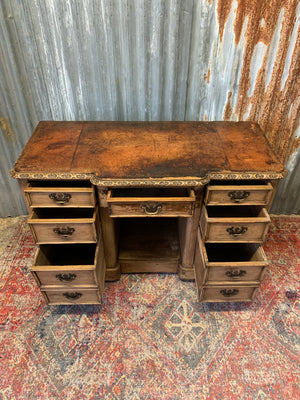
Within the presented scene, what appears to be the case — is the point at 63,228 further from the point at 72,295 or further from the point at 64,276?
the point at 72,295

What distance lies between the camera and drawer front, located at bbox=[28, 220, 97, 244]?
1.72 metres

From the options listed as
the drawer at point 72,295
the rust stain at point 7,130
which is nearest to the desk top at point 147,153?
the rust stain at point 7,130

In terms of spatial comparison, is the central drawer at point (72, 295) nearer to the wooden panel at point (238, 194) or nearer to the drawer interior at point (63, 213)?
the drawer interior at point (63, 213)

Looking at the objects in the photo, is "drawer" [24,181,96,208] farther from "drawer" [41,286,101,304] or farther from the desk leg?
the desk leg

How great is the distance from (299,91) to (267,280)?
59.3 inches

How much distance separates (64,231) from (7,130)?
118 centimetres

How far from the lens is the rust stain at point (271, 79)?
192cm

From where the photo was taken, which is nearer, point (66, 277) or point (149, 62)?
point (66, 277)

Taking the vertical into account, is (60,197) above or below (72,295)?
above

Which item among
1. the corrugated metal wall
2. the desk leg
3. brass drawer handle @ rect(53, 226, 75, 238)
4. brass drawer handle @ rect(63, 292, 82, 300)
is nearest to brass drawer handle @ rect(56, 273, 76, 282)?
brass drawer handle @ rect(63, 292, 82, 300)

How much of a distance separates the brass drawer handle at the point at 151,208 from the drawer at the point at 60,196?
31cm

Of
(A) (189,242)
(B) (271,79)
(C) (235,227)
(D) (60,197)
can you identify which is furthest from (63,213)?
(B) (271,79)

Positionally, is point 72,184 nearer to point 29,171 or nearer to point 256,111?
point 29,171

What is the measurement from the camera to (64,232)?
1760 millimetres
